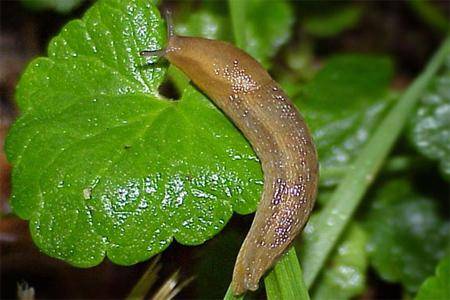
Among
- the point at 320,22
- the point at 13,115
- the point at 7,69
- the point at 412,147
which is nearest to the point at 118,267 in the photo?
the point at 13,115

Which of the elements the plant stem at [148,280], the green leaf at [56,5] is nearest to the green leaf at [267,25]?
the green leaf at [56,5]

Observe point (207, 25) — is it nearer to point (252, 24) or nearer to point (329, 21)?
point (252, 24)

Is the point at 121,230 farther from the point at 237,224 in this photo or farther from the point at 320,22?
the point at 320,22

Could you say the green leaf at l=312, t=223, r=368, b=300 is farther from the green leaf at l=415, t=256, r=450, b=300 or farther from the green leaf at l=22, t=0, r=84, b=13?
the green leaf at l=22, t=0, r=84, b=13

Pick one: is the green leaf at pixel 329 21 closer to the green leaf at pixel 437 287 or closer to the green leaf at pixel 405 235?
the green leaf at pixel 405 235

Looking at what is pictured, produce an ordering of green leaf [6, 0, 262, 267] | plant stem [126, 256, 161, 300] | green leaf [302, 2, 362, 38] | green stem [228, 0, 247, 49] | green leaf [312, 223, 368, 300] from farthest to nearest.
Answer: green leaf [302, 2, 362, 38] < green leaf [312, 223, 368, 300] < green stem [228, 0, 247, 49] < plant stem [126, 256, 161, 300] < green leaf [6, 0, 262, 267]

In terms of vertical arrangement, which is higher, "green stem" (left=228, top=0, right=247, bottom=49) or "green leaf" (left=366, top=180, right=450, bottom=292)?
"green stem" (left=228, top=0, right=247, bottom=49)

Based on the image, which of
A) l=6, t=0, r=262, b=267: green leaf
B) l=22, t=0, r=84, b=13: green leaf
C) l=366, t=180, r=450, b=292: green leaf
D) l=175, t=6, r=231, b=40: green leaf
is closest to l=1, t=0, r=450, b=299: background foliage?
l=6, t=0, r=262, b=267: green leaf
